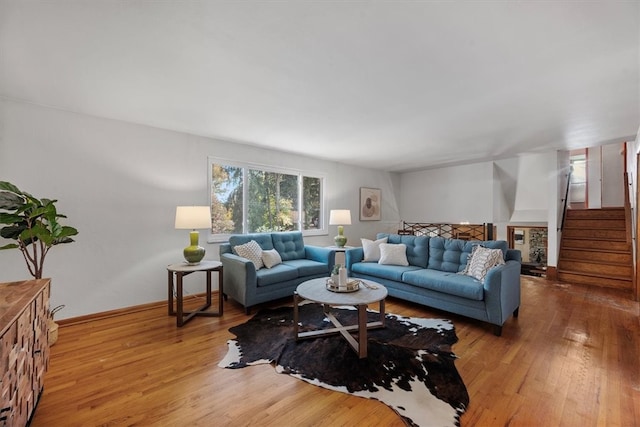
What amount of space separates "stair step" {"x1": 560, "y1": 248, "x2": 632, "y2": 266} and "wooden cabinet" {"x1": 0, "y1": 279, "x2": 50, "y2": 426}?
697cm

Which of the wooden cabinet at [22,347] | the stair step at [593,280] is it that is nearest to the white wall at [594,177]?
the stair step at [593,280]

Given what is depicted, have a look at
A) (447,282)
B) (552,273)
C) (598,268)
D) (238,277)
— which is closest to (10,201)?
(238,277)

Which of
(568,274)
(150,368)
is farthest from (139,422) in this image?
(568,274)

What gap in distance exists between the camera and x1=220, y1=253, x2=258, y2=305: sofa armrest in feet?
10.6

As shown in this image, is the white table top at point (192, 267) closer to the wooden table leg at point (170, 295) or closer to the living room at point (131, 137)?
the wooden table leg at point (170, 295)

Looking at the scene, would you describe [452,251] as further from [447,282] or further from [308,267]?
[308,267]

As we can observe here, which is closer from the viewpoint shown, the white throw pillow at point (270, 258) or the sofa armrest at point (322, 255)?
the white throw pillow at point (270, 258)

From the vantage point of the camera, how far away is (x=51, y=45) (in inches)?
72.1

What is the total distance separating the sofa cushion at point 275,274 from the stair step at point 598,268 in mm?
4893

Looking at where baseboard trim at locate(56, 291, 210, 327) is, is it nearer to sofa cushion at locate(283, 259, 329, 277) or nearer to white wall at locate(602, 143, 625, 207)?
sofa cushion at locate(283, 259, 329, 277)

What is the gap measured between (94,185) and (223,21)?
2614 millimetres

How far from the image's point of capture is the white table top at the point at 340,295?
7.60 feet

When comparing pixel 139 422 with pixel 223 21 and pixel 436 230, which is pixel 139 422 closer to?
pixel 223 21

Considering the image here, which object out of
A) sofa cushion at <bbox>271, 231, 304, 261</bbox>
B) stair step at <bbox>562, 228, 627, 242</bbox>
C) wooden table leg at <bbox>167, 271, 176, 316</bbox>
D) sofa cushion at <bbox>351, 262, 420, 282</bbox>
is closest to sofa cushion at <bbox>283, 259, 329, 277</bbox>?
sofa cushion at <bbox>271, 231, 304, 261</bbox>
